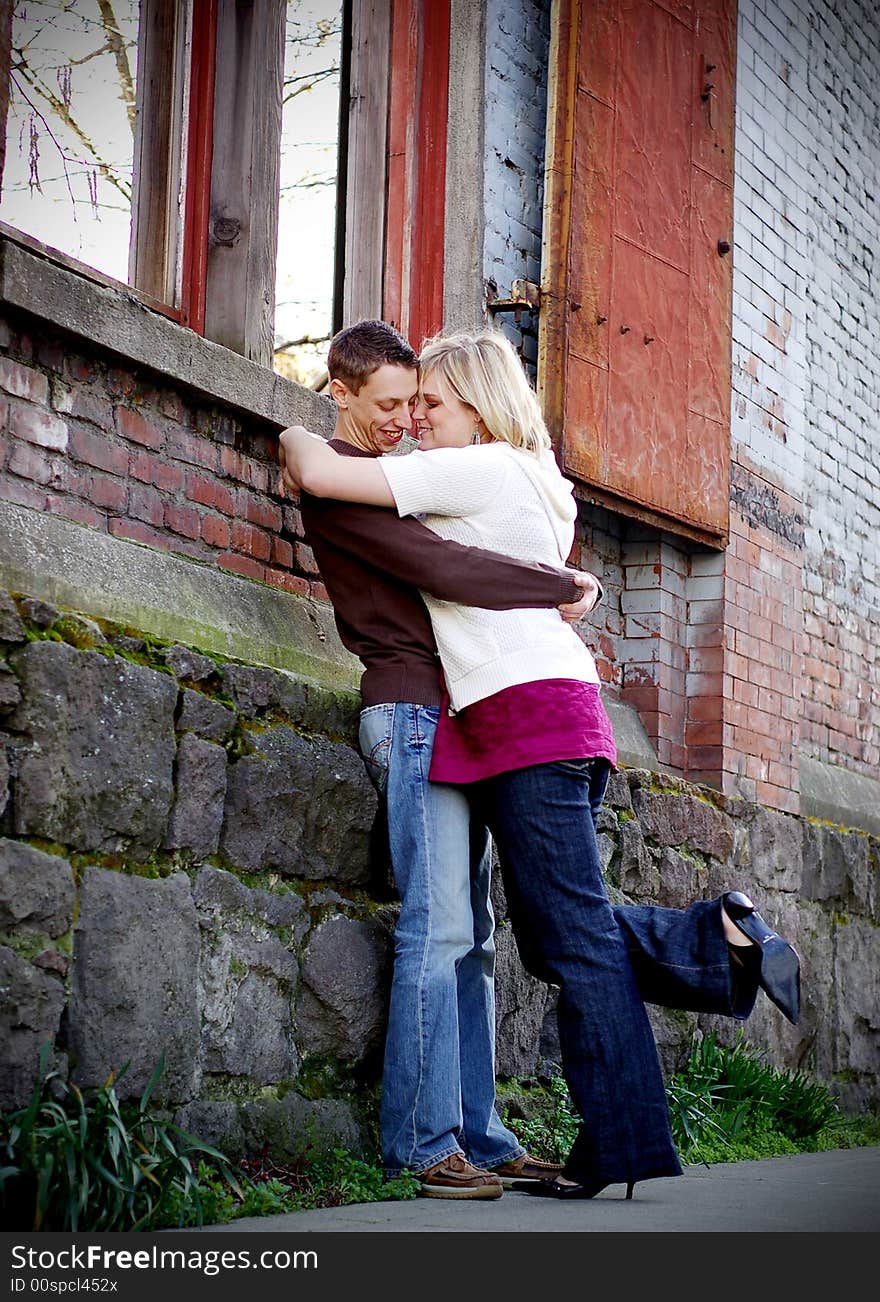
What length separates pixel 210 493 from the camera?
3.83 metres

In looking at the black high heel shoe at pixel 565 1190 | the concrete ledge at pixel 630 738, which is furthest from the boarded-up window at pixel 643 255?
the black high heel shoe at pixel 565 1190

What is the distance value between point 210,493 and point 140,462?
254mm

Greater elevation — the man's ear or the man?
the man's ear

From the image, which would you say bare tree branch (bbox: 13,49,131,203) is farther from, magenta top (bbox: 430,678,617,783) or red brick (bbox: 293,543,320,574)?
magenta top (bbox: 430,678,617,783)

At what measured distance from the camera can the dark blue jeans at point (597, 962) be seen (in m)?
3.26

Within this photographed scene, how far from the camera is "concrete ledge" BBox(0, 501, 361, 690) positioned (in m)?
3.18

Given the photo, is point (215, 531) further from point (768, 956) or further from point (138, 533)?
point (768, 956)

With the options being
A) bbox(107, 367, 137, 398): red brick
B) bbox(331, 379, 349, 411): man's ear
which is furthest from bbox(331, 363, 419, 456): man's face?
bbox(107, 367, 137, 398): red brick

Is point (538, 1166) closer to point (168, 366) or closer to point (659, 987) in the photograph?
point (659, 987)

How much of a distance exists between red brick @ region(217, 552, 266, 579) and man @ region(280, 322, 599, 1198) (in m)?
0.33

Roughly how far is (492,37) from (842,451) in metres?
3.03

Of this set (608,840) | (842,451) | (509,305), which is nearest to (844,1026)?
(608,840)

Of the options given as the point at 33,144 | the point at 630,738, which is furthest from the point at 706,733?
the point at 33,144

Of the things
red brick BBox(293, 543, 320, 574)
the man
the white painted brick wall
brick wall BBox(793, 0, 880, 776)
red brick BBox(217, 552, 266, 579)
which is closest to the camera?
the man
